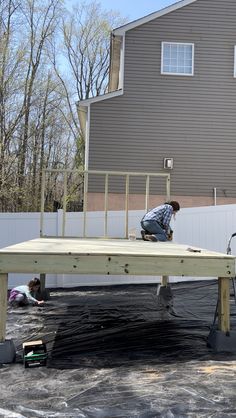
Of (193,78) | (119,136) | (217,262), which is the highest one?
(193,78)

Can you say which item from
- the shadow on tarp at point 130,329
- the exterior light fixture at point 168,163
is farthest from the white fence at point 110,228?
the exterior light fixture at point 168,163

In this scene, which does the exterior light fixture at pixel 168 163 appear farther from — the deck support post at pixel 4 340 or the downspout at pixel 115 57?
the deck support post at pixel 4 340

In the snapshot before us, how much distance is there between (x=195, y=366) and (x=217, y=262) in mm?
977

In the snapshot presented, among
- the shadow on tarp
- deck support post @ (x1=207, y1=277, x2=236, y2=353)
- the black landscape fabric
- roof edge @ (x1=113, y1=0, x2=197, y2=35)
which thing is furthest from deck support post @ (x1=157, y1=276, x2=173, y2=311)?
roof edge @ (x1=113, y1=0, x2=197, y2=35)

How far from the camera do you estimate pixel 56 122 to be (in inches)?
899

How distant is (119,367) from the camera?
3988mm

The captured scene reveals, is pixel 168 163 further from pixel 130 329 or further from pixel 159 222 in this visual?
pixel 130 329

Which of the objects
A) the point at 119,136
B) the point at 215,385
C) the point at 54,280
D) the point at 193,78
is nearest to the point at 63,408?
the point at 215,385

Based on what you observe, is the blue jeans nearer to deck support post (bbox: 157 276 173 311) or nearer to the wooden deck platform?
deck support post (bbox: 157 276 173 311)

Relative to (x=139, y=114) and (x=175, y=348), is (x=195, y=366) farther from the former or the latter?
(x=139, y=114)

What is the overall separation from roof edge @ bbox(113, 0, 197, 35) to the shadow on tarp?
8.26 m

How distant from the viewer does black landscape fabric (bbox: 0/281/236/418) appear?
307 cm

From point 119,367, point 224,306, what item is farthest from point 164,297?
point 119,367

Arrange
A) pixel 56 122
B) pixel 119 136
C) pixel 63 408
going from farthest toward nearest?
pixel 56 122
pixel 119 136
pixel 63 408
